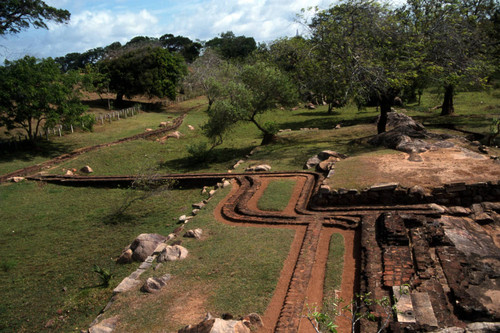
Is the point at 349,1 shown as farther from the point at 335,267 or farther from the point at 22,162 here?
the point at 22,162

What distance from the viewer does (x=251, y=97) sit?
21.4m

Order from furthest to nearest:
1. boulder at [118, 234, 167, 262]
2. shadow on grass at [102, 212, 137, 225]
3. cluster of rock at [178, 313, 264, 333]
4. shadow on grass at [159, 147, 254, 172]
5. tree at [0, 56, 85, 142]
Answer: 1. tree at [0, 56, 85, 142]
2. shadow on grass at [159, 147, 254, 172]
3. shadow on grass at [102, 212, 137, 225]
4. boulder at [118, 234, 167, 262]
5. cluster of rock at [178, 313, 264, 333]

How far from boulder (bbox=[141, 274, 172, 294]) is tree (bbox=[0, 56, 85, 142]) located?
57.7 feet

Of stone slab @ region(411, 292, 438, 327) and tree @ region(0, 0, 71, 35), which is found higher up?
tree @ region(0, 0, 71, 35)

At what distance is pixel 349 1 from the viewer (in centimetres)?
1959

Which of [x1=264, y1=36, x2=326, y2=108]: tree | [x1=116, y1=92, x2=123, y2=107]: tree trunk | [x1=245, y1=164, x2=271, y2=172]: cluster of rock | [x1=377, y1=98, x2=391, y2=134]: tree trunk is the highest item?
[x1=264, y1=36, x2=326, y2=108]: tree

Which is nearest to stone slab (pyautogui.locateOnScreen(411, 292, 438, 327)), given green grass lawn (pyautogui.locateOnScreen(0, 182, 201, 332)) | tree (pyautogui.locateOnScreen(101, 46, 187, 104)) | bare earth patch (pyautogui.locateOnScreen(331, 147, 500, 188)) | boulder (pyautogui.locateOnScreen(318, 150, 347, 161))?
bare earth patch (pyautogui.locateOnScreen(331, 147, 500, 188))

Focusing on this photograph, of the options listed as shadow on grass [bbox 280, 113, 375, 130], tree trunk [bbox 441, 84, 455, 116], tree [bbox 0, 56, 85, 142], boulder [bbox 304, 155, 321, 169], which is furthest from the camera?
shadow on grass [bbox 280, 113, 375, 130]

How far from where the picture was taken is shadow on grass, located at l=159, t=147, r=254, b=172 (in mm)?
20766

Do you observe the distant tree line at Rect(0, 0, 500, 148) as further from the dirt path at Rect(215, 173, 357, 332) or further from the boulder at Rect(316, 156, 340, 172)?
the dirt path at Rect(215, 173, 357, 332)

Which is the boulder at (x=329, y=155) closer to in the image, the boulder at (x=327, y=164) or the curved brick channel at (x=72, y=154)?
the boulder at (x=327, y=164)

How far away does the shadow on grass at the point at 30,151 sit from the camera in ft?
74.5

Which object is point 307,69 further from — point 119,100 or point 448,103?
point 119,100

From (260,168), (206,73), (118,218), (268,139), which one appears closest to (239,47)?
(206,73)
